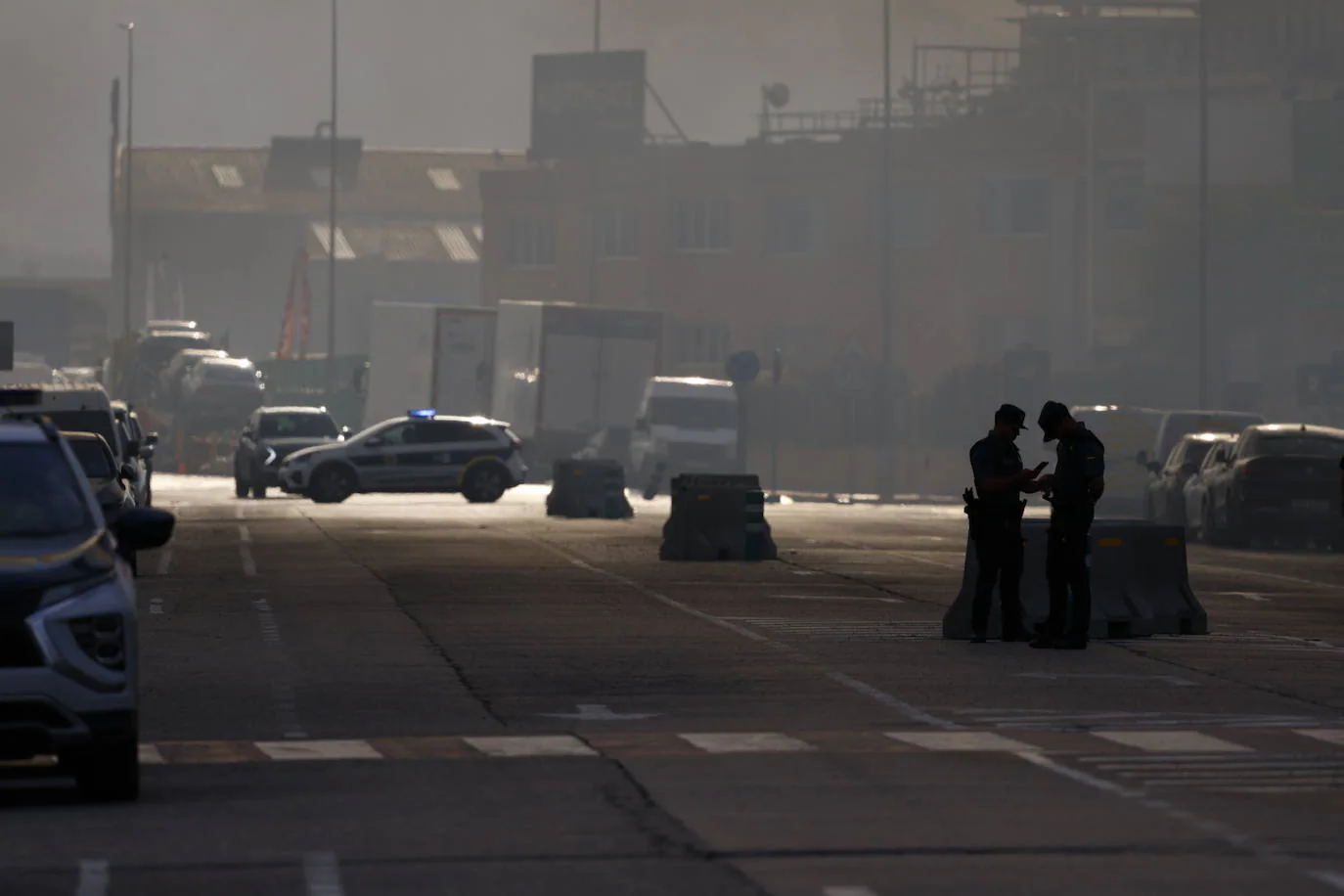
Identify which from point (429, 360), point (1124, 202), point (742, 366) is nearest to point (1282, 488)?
point (742, 366)

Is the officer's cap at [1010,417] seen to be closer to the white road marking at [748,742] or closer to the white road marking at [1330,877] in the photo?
the white road marking at [748,742]

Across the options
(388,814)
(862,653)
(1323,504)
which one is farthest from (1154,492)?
(388,814)

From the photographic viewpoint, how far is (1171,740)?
13297 mm

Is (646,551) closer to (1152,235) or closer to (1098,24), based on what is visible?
(1152,235)

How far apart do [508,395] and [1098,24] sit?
38730 millimetres

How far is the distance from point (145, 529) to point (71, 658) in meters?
1.15

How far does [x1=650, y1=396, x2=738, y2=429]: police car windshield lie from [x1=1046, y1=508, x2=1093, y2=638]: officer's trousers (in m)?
39.9

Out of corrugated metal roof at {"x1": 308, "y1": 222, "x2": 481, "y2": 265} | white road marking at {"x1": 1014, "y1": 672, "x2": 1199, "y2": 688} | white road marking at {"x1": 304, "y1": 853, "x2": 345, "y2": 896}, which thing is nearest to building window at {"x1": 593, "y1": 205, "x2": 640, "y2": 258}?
corrugated metal roof at {"x1": 308, "y1": 222, "x2": 481, "y2": 265}

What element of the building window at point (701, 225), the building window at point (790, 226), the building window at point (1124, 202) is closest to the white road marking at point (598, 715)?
the building window at point (1124, 202)

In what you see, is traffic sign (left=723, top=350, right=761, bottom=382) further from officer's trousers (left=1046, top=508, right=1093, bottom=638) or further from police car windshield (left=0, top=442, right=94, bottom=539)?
police car windshield (left=0, top=442, right=94, bottom=539)

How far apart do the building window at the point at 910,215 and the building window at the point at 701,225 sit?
574 centimetres

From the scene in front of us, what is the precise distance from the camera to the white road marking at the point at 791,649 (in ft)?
47.7

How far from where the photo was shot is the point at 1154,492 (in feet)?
138

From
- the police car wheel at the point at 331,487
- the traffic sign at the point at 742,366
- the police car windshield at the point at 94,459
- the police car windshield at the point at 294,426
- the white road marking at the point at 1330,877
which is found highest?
the traffic sign at the point at 742,366
